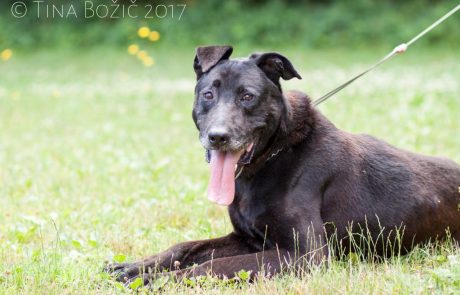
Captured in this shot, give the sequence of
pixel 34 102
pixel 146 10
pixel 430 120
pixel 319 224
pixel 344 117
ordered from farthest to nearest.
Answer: pixel 146 10, pixel 34 102, pixel 344 117, pixel 430 120, pixel 319 224

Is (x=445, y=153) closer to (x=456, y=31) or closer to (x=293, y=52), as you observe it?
(x=293, y=52)

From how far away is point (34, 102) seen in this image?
56.2 ft

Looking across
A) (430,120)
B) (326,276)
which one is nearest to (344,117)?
(430,120)

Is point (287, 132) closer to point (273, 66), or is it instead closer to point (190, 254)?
point (273, 66)

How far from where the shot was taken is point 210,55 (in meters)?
5.32

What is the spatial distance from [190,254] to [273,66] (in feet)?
4.74

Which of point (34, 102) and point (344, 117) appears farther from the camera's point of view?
point (34, 102)

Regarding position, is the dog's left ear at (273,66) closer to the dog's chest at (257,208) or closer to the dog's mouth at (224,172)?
the dog's mouth at (224,172)

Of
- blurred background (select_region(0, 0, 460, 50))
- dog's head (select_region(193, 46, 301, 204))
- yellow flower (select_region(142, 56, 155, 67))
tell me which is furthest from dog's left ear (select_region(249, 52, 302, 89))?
blurred background (select_region(0, 0, 460, 50))

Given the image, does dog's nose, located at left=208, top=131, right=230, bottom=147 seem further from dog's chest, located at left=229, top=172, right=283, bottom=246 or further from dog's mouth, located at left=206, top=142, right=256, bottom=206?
dog's chest, located at left=229, top=172, right=283, bottom=246

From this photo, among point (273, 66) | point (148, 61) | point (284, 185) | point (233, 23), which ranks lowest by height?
point (284, 185)

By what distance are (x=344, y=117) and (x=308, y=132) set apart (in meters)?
7.84

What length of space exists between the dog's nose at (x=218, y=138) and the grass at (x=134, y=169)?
88cm

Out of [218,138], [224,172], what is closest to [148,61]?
[224,172]
